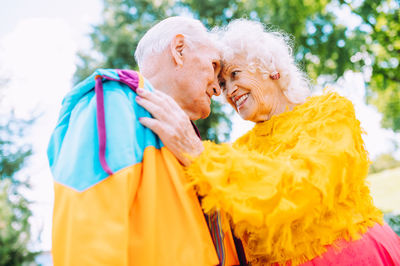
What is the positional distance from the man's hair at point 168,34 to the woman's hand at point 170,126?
54 cm

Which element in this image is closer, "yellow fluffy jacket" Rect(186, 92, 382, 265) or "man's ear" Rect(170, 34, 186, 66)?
"yellow fluffy jacket" Rect(186, 92, 382, 265)

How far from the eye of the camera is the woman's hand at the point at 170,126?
153 centimetres

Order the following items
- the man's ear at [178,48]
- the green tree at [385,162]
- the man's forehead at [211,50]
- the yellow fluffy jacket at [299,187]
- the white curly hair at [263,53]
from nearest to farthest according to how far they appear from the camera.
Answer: the yellow fluffy jacket at [299,187], the man's ear at [178,48], the man's forehead at [211,50], the white curly hair at [263,53], the green tree at [385,162]

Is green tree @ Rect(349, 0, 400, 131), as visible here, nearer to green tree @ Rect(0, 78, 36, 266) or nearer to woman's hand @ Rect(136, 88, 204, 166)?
woman's hand @ Rect(136, 88, 204, 166)

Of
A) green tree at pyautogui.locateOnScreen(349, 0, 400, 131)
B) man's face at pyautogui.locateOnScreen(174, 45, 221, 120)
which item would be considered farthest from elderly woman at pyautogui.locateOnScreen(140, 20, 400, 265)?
green tree at pyautogui.locateOnScreen(349, 0, 400, 131)

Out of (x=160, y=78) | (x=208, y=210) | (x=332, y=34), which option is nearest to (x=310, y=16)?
(x=332, y=34)

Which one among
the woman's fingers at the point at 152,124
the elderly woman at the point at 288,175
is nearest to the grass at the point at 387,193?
the elderly woman at the point at 288,175

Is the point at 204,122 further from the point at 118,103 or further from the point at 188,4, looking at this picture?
the point at 118,103

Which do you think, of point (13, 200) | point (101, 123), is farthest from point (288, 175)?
point (13, 200)

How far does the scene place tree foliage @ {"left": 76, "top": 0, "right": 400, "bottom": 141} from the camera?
10.2 m

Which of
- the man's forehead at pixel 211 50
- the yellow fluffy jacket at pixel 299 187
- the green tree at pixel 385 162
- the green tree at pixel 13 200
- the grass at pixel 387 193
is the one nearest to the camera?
the yellow fluffy jacket at pixel 299 187

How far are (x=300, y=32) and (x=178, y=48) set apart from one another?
32.0ft

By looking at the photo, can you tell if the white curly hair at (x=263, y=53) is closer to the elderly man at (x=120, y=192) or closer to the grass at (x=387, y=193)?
the elderly man at (x=120, y=192)

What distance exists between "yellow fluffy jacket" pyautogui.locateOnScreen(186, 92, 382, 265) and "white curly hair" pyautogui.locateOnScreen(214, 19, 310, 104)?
44cm
